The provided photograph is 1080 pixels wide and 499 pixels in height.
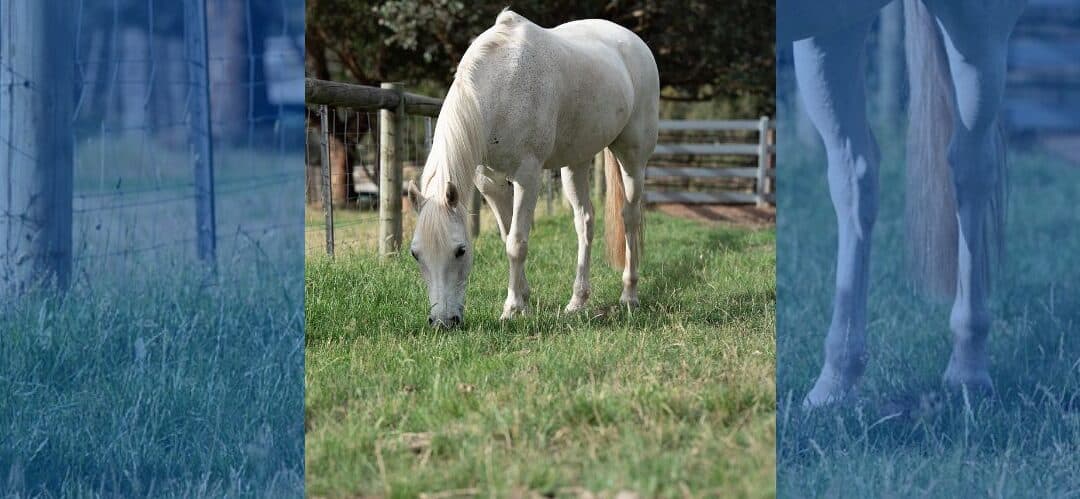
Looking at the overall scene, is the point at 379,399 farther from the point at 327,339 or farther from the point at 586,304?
the point at 586,304

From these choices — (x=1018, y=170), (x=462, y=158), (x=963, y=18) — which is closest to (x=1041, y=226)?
(x=1018, y=170)

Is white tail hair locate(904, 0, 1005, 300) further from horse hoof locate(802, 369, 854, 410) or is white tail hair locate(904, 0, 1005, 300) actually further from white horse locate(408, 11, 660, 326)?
white horse locate(408, 11, 660, 326)

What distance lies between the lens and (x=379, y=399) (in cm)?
310

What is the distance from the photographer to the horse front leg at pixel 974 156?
2627 mm

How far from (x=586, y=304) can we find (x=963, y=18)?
9.54 feet

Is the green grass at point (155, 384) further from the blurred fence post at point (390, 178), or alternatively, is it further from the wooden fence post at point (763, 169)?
the wooden fence post at point (763, 169)

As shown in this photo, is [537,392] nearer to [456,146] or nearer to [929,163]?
[929,163]

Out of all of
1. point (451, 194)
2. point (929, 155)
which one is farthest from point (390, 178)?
point (929, 155)

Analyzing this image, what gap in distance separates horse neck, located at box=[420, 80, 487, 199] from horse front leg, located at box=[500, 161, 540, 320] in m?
0.49

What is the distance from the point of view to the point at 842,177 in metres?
2.50

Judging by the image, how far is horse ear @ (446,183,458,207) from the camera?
4.20m

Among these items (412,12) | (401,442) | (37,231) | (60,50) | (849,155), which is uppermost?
(412,12)

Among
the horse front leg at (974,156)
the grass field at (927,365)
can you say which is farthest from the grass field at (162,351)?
the horse front leg at (974,156)

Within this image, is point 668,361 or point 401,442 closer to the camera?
point 401,442
